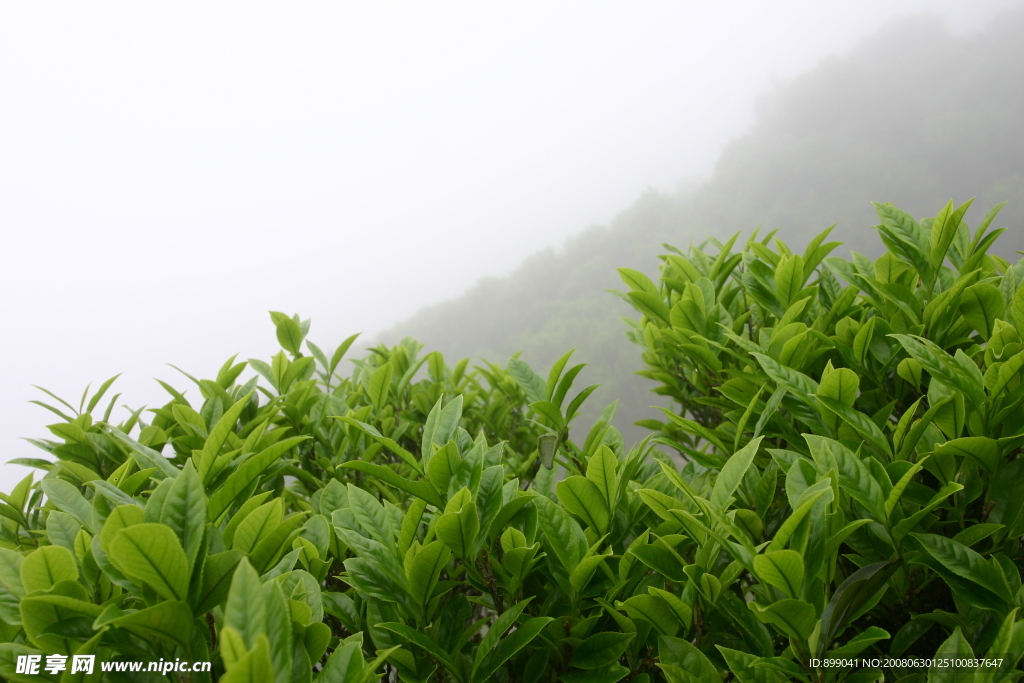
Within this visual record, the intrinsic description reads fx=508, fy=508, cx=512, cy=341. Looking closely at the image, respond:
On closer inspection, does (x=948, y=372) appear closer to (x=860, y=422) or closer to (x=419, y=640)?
(x=860, y=422)

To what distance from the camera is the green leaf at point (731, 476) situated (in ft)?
2.69

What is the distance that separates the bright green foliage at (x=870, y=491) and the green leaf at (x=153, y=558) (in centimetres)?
64

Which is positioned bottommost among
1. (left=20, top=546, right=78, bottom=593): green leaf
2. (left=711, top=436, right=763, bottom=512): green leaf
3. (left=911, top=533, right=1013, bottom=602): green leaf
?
(left=911, top=533, right=1013, bottom=602): green leaf

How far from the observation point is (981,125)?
18406 millimetres

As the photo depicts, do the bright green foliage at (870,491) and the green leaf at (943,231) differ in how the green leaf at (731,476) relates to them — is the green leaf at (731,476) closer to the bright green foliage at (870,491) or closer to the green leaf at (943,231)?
the bright green foliage at (870,491)

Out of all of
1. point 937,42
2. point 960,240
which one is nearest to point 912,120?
point 937,42

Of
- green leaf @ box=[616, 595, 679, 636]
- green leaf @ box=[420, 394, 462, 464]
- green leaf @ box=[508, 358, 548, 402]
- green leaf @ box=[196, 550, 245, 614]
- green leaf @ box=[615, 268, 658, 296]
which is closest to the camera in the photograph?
green leaf @ box=[196, 550, 245, 614]

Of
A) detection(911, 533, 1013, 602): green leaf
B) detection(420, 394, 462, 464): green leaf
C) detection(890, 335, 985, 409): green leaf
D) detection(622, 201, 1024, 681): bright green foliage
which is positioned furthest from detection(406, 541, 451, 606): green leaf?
detection(890, 335, 985, 409): green leaf

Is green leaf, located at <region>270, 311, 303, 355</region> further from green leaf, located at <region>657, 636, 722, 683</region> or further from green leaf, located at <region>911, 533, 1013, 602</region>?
green leaf, located at <region>911, 533, 1013, 602</region>

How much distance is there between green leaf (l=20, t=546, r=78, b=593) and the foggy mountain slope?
823 cm

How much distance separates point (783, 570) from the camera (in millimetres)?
635

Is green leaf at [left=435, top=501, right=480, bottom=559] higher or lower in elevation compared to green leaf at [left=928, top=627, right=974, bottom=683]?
higher

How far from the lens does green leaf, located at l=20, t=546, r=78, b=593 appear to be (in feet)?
2.13

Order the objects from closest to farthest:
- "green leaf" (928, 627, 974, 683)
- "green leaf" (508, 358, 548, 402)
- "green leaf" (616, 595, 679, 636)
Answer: "green leaf" (928, 627, 974, 683)
"green leaf" (616, 595, 679, 636)
"green leaf" (508, 358, 548, 402)
